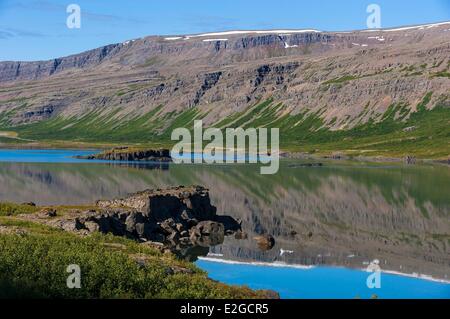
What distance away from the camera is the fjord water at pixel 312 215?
49.8m

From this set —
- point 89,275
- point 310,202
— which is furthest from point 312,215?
point 89,275

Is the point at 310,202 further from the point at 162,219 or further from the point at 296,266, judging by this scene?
the point at 296,266

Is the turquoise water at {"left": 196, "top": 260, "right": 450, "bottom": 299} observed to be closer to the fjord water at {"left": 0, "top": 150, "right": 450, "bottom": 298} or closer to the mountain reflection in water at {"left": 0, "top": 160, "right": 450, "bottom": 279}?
the fjord water at {"left": 0, "top": 150, "right": 450, "bottom": 298}

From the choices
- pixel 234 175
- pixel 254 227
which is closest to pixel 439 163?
pixel 234 175

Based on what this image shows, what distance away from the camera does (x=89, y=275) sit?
29.8 meters

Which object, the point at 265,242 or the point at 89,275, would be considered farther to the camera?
the point at 265,242

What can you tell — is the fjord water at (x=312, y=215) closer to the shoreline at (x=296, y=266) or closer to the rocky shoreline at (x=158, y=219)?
the shoreline at (x=296, y=266)

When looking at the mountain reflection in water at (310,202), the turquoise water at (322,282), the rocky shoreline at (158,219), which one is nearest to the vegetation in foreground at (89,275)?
the turquoise water at (322,282)

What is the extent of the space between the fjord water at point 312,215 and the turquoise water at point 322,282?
0.08 metres

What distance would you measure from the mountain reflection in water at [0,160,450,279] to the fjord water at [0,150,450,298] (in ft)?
0.44

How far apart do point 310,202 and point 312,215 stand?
11.6 m

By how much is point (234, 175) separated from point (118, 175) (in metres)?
25.1
